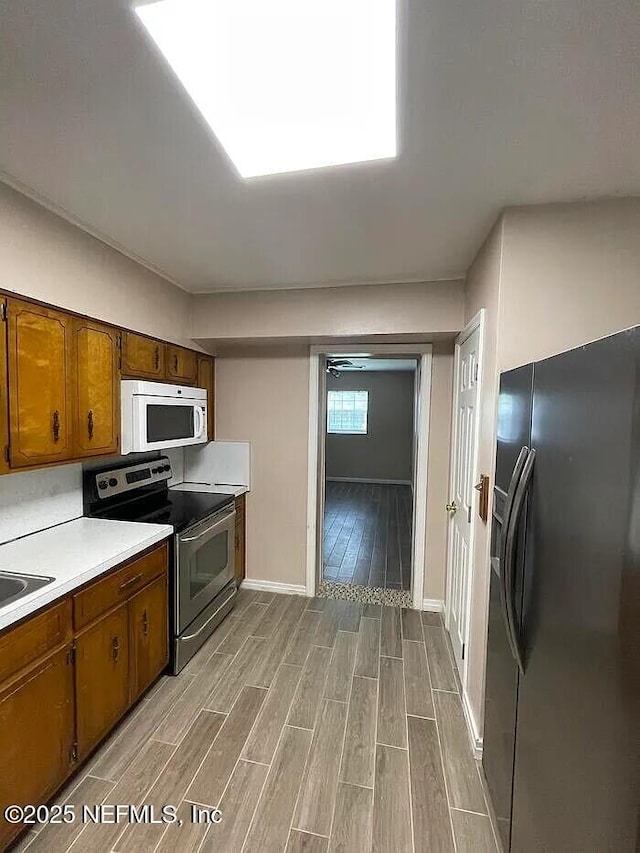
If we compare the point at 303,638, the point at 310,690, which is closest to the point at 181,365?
the point at 303,638

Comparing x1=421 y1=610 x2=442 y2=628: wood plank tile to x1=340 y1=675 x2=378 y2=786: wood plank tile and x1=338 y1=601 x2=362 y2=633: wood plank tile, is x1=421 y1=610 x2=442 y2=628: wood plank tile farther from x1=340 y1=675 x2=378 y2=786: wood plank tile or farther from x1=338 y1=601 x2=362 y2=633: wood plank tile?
x1=340 y1=675 x2=378 y2=786: wood plank tile

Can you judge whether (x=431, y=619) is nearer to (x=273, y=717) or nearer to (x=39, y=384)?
(x=273, y=717)

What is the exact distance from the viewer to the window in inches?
344

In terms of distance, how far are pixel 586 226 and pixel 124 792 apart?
120 inches

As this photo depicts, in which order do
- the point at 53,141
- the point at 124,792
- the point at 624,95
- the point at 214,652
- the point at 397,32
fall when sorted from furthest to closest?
the point at 214,652, the point at 124,792, the point at 53,141, the point at 624,95, the point at 397,32

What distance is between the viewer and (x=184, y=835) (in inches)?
60.4

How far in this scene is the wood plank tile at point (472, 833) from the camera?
151 centimetres

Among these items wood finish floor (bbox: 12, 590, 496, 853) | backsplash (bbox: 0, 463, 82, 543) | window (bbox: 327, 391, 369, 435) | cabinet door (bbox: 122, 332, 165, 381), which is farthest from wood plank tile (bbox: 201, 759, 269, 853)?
window (bbox: 327, 391, 369, 435)

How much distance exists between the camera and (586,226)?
172cm

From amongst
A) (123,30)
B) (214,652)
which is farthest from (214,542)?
(123,30)

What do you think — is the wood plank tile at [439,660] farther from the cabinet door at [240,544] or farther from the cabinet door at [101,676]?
the cabinet door at [101,676]

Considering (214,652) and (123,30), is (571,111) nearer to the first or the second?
(123,30)

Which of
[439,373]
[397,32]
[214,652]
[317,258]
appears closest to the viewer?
[397,32]

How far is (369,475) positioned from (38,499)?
278 inches
